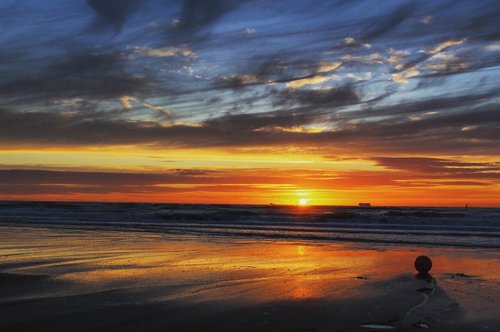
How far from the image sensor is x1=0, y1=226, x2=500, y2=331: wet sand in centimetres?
796

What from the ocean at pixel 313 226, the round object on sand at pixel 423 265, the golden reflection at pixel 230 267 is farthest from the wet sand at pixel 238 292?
the ocean at pixel 313 226

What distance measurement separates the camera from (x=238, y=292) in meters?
Answer: 10.5

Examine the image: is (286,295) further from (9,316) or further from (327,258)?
(327,258)

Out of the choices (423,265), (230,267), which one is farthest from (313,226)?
(423,265)

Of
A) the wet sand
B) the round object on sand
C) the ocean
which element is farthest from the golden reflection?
the ocean

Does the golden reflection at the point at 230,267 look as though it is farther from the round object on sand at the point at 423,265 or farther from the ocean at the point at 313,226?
the ocean at the point at 313,226

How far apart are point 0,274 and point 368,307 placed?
355 inches

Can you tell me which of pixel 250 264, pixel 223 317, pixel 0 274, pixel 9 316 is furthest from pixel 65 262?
pixel 223 317

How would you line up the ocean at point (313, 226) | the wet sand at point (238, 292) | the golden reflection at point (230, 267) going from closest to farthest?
the wet sand at point (238, 292)
the golden reflection at point (230, 267)
the ocean at point (313, 226)

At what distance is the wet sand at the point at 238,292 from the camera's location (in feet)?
26.1

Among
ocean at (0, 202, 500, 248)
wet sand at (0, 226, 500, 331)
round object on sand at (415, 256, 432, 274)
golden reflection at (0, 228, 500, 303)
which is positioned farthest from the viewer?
ocean at (0, 202, 500, 248)

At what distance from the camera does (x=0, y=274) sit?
40.6ft

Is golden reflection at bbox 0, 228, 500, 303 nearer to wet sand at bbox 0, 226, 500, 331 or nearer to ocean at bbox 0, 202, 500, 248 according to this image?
wet sand at bbox 0, 226, 500, 331

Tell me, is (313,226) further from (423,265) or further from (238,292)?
(238,292)
